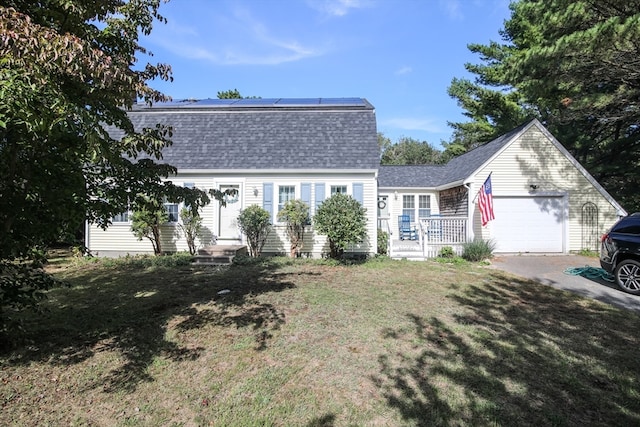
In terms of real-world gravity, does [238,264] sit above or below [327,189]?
below

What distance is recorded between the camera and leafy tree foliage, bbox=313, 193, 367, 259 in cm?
1021

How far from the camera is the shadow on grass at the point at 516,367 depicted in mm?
3088

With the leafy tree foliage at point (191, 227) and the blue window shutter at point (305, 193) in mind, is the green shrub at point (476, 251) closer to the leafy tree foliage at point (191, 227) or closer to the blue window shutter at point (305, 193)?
the blue window shutter at point (305, 193)

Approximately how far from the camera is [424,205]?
17156 mm

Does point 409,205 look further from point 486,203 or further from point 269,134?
point 269,134

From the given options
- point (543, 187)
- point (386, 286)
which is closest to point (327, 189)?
point (386, 286)

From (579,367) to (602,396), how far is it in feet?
2.02

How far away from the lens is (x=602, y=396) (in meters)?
3.35

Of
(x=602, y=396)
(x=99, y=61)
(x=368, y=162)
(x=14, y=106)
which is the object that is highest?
(x=368, y=162)

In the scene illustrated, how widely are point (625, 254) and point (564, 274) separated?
196cm

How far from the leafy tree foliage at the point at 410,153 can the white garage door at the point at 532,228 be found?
35.9 m

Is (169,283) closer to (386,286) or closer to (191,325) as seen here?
(191,325)

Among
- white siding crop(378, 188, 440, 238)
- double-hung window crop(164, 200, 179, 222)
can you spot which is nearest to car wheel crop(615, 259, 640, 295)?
white siding crop(378, 188, 440, 238)

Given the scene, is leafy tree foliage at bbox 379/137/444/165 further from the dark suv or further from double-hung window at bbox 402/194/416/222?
the dark suv
